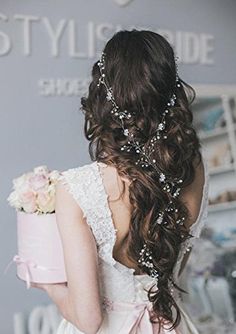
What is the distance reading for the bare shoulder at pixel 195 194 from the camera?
58.7 inches

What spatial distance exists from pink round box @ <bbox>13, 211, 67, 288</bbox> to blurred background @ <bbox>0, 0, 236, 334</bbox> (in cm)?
72

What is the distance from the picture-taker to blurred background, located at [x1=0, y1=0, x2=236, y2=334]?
224cm

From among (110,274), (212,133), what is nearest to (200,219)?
(110,274)

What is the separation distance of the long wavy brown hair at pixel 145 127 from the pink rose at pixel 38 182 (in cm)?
22

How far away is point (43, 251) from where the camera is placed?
5.04 feet

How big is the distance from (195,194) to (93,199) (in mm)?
290

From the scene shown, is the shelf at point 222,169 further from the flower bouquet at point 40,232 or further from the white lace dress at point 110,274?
the flower bouquet at point 40,232

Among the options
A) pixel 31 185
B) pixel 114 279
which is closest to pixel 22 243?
pixel 31 185

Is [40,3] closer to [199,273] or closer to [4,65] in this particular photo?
[4,65]

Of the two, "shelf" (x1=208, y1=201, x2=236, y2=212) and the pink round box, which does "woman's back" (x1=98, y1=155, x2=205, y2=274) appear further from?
"shelf" (x1=208, y1=201, x2=236, y2=212)

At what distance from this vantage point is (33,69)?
225 cm

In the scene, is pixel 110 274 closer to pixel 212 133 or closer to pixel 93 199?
pixel 93 199

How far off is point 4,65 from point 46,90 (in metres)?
0.18

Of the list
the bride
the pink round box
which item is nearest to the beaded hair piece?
the bride
